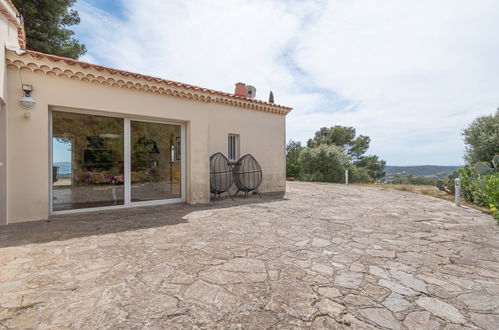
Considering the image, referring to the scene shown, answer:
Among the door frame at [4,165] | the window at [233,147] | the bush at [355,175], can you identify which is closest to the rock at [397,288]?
the door frame at [4,165]

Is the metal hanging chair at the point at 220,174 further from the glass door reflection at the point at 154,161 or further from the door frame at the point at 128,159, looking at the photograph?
the glass door reflection at the point at 154,161

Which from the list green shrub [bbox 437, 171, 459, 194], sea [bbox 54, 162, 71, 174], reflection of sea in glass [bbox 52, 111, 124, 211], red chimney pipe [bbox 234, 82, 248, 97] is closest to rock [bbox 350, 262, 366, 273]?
reflection of sea in glass [bbox 52, 111, 124, 211]

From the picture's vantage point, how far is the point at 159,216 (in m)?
4.98

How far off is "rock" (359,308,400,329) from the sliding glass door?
5726mm

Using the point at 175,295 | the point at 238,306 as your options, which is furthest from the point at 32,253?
the point at 238,306

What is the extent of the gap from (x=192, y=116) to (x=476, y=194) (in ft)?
28.3

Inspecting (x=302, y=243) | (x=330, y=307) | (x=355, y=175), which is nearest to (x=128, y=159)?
(x=302, y=243)

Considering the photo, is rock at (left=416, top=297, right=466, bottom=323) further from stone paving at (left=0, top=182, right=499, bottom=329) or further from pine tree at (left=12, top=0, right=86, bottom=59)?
pine tree at (left=12, top=0, right=86, bottom=59)

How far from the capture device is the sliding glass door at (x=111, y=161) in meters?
5.64

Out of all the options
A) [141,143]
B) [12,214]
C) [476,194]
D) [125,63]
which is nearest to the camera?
Answer: [12,214]

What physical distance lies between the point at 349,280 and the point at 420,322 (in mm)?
661

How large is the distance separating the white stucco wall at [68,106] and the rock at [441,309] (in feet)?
18.2

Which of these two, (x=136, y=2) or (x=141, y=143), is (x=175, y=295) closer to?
(x=141, y=143)

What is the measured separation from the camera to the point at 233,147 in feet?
28.7
